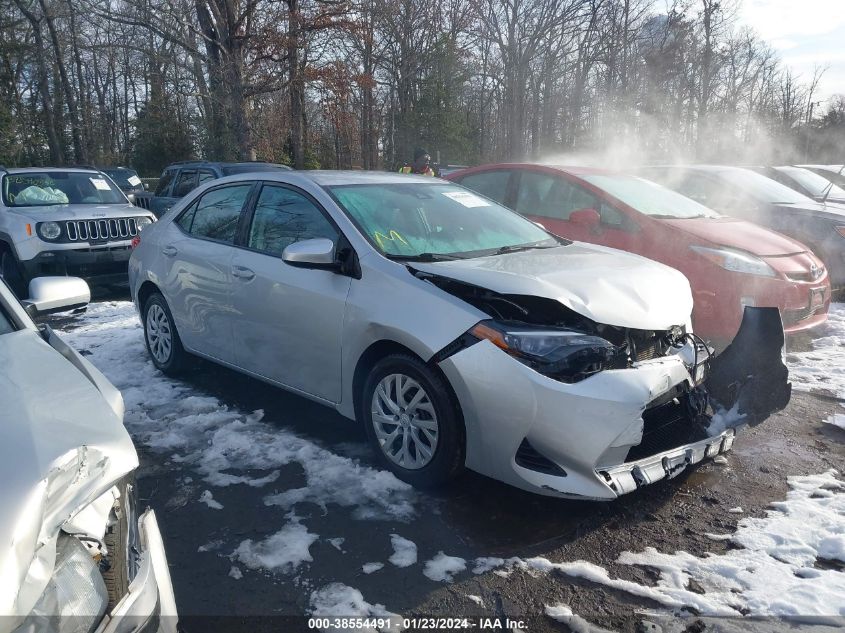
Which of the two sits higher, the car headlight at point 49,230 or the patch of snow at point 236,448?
the car headlight at point 49,230

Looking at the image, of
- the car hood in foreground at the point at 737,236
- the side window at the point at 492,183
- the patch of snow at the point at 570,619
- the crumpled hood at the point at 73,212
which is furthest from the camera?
the crumpled hood at the point at 73,212

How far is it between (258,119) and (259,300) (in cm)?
2000

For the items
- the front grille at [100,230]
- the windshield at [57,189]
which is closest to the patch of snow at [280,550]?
the front grille at [100,230]

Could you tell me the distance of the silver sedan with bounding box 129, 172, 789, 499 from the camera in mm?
3021

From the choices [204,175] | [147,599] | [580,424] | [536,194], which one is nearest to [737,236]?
[536,194]

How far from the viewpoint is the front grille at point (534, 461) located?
3020 millimetres

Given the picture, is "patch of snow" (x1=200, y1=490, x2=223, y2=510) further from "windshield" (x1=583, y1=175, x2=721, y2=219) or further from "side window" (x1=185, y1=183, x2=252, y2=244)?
"windshield" (x1=583, y1=175, x2=721, y2=219)

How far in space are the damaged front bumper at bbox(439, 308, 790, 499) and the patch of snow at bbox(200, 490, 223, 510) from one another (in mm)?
1271

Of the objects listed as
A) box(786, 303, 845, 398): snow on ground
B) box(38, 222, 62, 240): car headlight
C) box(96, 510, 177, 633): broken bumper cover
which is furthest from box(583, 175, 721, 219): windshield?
box(38, 222, 62, 240): car headlight

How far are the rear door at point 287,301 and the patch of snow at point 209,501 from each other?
2.77 ft

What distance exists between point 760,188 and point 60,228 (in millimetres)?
8861

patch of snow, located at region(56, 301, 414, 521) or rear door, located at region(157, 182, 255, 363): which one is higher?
rear door, located at region(157, 182, 255, 363)

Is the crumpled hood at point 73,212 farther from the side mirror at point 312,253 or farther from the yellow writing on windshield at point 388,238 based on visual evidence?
the yellow writing on windshield at point 388,238

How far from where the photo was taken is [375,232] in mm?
3912
